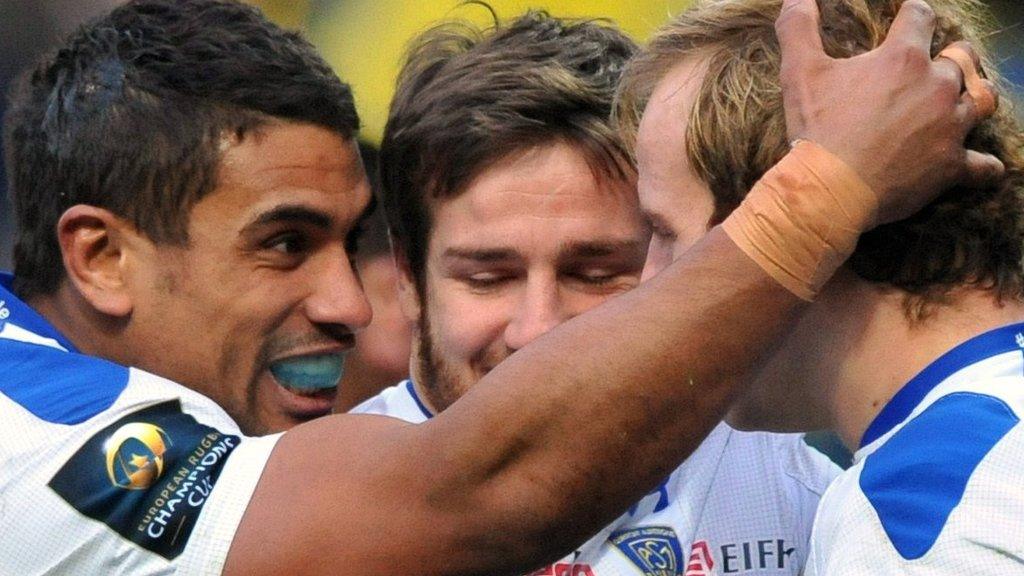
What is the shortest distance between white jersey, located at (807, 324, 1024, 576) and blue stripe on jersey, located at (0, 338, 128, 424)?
111cm

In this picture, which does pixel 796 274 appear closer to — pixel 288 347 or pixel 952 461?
pixel 952 461

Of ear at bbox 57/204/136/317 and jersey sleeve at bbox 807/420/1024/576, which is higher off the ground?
ear at bbox 57/204/136/317

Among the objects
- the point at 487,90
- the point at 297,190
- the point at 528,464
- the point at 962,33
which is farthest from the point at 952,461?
the point at 487,90

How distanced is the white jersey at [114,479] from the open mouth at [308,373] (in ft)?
2.03

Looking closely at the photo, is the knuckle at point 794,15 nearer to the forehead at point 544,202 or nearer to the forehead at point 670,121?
the forehead at point 670,121

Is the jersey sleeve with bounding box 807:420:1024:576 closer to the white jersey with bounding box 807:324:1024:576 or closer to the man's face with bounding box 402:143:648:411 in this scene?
the white jersey with bounding box 807:324:1024:576

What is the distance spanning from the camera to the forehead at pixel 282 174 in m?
2.81

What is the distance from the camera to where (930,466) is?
1.92 meters

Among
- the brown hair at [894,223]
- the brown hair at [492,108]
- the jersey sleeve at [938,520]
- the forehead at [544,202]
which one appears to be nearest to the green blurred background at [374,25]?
the brown hair at [492,108]

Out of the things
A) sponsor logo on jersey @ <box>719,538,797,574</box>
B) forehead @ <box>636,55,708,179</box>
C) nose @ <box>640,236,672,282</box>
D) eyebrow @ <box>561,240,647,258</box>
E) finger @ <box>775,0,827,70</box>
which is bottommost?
sponsor logo on jersey @ <box>719,538,797,574</box>

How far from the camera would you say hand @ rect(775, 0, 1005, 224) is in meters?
2.03

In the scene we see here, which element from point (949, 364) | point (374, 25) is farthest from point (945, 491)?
point (374, 25)

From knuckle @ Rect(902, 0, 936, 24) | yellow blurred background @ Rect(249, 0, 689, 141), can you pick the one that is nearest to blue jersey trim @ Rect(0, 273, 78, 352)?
knuckle @ Rect(902, 0, 936, 24)

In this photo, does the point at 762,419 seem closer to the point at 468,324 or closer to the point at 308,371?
Answer: the point at 468,324
